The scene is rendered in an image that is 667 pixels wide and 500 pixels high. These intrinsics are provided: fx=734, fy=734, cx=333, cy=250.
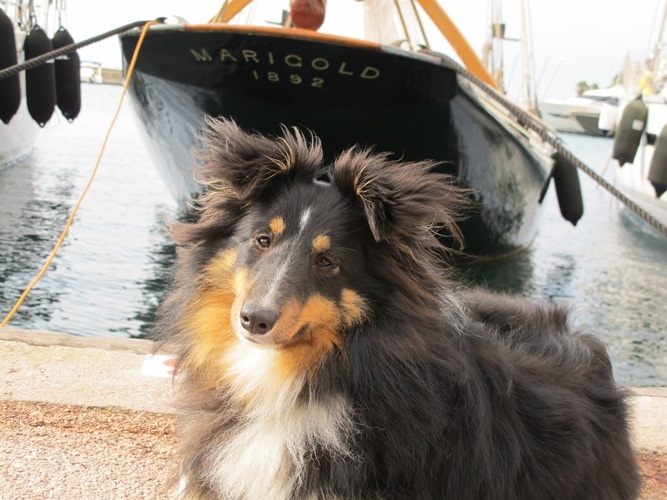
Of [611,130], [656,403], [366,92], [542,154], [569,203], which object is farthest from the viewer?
[611,130]

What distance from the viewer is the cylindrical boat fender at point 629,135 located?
12852 millimetres

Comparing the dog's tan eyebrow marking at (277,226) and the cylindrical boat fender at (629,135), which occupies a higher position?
the dog's tan eyebrow marking at (277,226)

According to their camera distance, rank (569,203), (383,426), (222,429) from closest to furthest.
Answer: (383,426)
(222,429)
(569,203)

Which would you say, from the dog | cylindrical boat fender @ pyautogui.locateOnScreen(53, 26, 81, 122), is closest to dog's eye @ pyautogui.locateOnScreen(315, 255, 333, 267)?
the dog

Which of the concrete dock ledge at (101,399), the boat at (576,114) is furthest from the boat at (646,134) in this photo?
the boat at (576,114)

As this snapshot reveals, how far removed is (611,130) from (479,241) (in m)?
14.9

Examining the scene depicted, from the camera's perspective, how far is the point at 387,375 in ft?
7.95

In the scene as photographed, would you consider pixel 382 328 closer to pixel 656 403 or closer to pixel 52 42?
pixel 656 403

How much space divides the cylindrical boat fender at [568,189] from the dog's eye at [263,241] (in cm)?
720

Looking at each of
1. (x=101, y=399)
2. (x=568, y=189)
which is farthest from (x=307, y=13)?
(x=101, y=399)

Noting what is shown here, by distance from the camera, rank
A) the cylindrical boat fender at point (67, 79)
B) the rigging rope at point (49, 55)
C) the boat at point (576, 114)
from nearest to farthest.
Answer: the rigging rope at point (49, 55)
the cylindrical boat fender at point (67, 79)
the boat at point (576, 114)

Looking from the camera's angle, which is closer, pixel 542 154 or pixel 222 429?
pixel 222 429

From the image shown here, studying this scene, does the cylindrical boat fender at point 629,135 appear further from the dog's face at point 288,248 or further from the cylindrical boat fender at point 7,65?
the dog's face at point 288,248

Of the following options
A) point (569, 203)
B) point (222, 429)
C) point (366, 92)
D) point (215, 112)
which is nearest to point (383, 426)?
point (222, 429)
